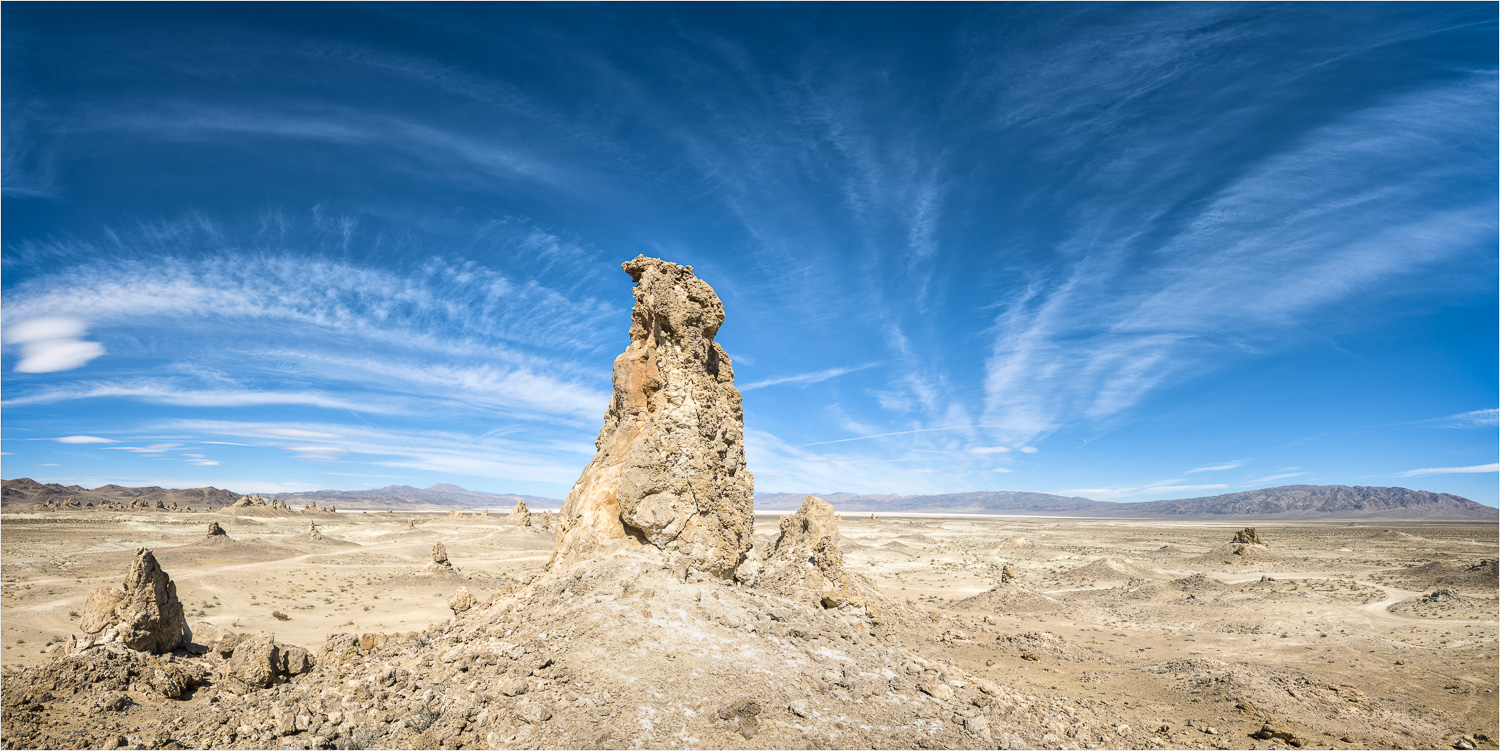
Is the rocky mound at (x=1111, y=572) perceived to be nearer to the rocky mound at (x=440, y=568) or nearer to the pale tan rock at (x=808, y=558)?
the pale tan rock at (x=808, y=558)

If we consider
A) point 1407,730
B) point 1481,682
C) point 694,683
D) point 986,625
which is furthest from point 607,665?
point 1481,682

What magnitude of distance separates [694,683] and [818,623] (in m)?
2.81

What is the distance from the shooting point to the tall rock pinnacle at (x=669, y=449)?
32.5 ft

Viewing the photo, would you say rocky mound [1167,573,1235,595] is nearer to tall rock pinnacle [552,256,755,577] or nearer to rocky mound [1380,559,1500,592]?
rocky mound [1380,559,1500,592]

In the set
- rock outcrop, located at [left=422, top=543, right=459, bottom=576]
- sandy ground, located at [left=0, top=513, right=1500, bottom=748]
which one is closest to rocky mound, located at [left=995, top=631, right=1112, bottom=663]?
sandy ground, located at [left=0, top=513, right=1500, bottom=748]

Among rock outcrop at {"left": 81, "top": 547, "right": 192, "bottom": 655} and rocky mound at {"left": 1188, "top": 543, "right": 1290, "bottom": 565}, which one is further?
rocky mound at {"left": 1188, "top": 543, "right": 1290, "bottom": 565}

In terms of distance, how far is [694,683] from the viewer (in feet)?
22.4

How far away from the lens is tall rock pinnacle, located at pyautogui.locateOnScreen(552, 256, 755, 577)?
390 inches

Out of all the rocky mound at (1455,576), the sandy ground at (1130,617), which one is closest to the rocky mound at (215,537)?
the sandy ground at (1130,617)

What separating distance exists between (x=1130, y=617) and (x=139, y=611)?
2906cm

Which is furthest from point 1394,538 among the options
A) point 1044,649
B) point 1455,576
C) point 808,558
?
point 808,558

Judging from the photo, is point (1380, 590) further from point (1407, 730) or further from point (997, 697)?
point (997, 697)

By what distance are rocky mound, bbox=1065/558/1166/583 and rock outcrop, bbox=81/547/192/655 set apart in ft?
121

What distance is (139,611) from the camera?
12.3 meters
